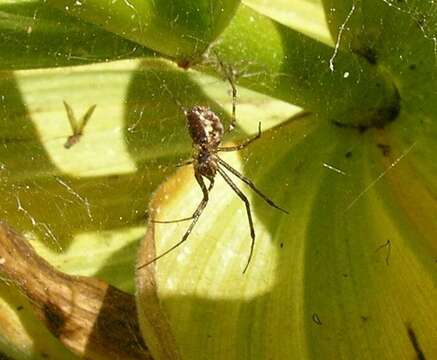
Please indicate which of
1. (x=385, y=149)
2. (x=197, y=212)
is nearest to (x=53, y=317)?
(x=197, y=212)

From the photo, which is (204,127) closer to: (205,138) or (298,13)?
(205,138)

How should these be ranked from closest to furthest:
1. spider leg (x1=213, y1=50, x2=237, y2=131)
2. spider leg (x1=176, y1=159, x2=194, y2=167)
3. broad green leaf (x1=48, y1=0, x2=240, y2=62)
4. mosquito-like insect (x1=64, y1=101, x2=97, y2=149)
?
broad green leaf (x1=48, y1=0, x2=240, y2=62) < spider leg (x1=213, y1=50, x2=237, y2=131) < spider leg (x1=176, y1=159, x2=194, y2=167) < mosquito-like insect (x1=64, y1=101, x2=97, y2=149)

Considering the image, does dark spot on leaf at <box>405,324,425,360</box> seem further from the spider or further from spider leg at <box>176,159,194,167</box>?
spider leg at <box>176,159,194,167</box>

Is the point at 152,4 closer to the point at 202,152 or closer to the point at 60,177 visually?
the point at 202,152

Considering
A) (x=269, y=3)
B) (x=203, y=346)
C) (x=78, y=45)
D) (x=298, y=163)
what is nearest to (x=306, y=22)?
(x=269, y=3)

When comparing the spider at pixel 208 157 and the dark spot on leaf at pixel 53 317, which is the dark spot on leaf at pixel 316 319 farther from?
the dark spot on leaf at pixel 53 317

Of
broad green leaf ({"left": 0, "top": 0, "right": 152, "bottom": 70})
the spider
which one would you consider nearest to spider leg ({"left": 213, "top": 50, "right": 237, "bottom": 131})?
the spider

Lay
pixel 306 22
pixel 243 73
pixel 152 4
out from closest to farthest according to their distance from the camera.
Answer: pixel 152 4 < pixel 243 73 < pixel 306 22
